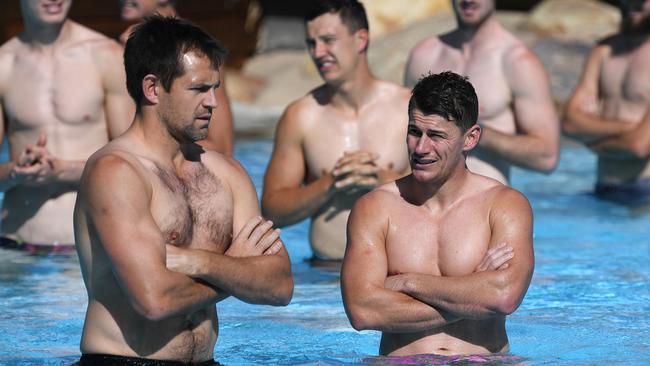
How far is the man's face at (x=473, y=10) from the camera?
25.3ft

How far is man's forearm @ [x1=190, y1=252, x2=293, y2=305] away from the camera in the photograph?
14.9 feet

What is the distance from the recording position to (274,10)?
710 inches

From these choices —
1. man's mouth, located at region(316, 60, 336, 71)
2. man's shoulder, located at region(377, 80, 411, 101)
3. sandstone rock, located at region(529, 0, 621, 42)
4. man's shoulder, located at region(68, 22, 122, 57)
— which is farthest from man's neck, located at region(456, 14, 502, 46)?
sandstone rock, located at region(529, 0, 621, 42)

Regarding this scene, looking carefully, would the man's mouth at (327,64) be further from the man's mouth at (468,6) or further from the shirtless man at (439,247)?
the shirtless man at (439,247)

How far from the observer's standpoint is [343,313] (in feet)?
22.1

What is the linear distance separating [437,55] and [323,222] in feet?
4.52

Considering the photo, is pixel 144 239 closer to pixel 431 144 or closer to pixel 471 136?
pixel 431 144

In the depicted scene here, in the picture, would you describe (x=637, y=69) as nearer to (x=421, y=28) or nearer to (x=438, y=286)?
(x=438, y=286)

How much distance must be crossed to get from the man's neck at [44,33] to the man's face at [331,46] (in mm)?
1388

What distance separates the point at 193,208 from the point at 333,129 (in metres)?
2.51

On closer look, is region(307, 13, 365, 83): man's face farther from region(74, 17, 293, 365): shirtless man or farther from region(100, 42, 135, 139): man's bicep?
region(74, 17, 293, 365): shirtless man

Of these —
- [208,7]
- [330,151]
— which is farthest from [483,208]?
[208,7]

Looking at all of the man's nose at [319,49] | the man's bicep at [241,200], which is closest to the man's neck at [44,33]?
the man's nose at [319,49]

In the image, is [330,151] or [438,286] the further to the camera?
[330,151]
